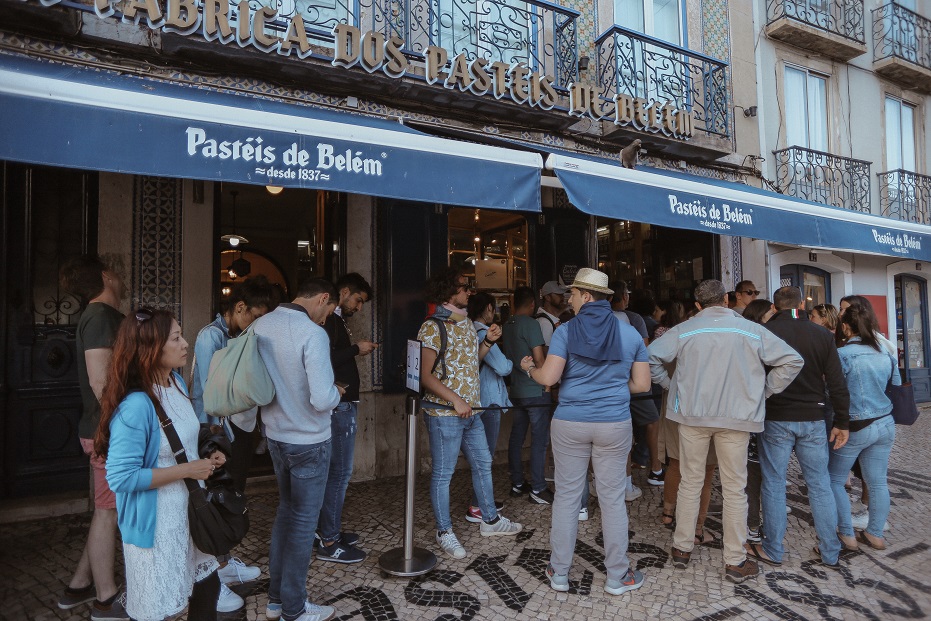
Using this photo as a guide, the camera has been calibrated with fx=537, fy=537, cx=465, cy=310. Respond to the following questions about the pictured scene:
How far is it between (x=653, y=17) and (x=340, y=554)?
27.7 ft

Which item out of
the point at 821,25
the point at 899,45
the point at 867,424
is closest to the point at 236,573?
the point at 867,424

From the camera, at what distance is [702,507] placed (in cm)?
404

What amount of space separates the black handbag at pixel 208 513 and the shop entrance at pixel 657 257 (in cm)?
682

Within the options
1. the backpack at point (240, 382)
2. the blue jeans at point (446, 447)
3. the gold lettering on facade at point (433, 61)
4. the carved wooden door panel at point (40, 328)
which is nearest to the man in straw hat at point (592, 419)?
the blue jeans at point (446, 447)

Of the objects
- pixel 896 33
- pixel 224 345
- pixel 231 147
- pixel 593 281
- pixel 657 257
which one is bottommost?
pixel 224 345

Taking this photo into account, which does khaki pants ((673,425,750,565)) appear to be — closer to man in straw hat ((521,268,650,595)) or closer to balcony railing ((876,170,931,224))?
man in straw hat ((521,268,650,595))

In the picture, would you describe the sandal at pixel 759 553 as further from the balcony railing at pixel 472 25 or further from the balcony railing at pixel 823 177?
the balcony railing at pixel 823 177

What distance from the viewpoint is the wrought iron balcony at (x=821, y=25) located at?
8.69 meters

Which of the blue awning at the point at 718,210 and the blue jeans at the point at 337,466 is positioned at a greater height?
the blue awning at the point at 718,210

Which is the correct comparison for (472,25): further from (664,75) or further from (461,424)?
(461,424)

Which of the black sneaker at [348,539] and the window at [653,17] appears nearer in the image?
the black sneaker at [348,539]

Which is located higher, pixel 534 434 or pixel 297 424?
pixel 297 424

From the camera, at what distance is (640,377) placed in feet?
10.9

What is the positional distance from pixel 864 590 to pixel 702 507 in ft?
3.37
